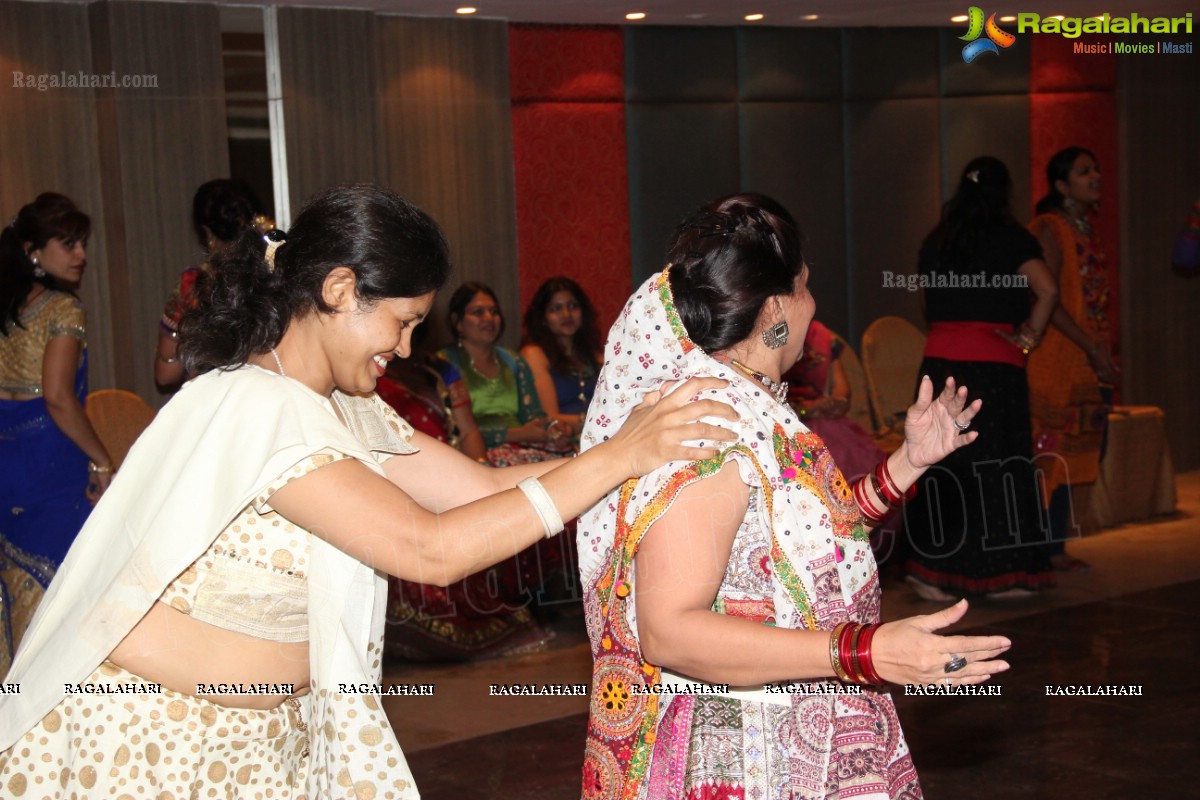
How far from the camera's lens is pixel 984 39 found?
710cm

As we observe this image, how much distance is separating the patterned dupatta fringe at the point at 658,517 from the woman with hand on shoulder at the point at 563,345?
3480 mm

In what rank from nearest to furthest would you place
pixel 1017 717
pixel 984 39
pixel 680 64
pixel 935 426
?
pixel 935 426 < pixel 1017 717 < pixel 680 64 < pixel 984 39

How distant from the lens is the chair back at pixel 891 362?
6.09 meters

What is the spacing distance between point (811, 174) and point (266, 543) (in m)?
5.77

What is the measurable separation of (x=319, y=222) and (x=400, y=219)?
4.0 inches

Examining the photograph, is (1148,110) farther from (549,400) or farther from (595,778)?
(595,778)

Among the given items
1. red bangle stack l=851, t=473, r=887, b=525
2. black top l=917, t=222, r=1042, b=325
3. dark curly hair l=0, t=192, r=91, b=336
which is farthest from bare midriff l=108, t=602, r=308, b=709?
black top l=917, t=222, r=1042, b=325

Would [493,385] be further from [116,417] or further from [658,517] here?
[658,517]

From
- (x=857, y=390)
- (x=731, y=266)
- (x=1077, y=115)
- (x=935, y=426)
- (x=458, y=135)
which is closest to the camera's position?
(x=731, y=266)

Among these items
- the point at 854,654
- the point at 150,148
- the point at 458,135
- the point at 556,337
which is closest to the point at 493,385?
the point at 556,337

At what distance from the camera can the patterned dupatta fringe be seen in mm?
1684

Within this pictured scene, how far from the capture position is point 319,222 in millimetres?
1625

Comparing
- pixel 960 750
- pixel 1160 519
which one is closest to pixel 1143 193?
pixel 1160 519

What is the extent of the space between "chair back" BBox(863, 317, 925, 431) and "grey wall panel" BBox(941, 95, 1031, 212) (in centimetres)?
133
